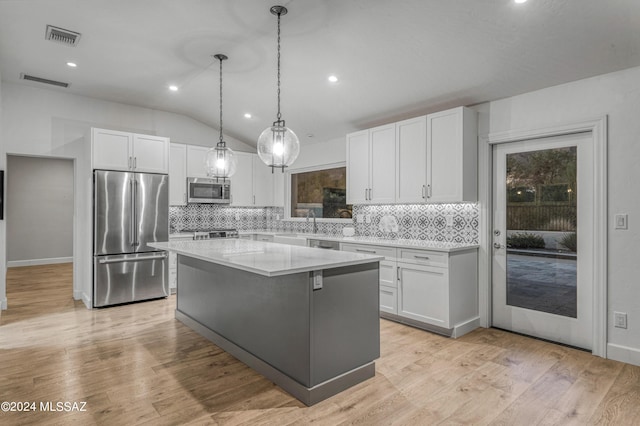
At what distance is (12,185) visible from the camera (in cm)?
799

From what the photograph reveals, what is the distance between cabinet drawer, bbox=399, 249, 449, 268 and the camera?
364 cm

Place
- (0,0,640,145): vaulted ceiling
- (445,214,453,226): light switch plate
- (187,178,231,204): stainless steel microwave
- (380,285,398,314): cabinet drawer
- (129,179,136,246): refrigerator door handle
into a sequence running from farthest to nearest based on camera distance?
(187,178,231,204): stainless steel microwave
(129,179,136,246): refrigerator door handle
(445,214,453,226): light switch plate
(380,285,398,314): cabinet drawer
(0,0,640,145): vaulted ceiling

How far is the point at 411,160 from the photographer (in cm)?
424

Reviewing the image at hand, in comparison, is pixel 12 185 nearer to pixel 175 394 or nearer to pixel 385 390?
pixel 175 394

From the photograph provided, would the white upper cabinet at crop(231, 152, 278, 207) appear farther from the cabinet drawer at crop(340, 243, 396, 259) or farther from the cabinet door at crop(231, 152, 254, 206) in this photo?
the cabinet drawer at crop(340, 243, 396, 259)

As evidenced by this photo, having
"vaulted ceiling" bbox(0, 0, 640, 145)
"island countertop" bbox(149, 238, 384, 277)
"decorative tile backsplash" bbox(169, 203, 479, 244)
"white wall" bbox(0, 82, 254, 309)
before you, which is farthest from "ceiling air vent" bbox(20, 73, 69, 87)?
"island countertop" bbox(149, 238, 384, 277)

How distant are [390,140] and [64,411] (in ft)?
12.9

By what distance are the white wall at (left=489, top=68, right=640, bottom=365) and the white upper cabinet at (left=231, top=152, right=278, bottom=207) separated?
15.5 feet

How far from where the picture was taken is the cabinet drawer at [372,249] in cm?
411

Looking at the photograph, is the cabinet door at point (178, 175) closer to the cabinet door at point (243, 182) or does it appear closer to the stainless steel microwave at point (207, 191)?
the stainless steel microwave at point (207, 191)

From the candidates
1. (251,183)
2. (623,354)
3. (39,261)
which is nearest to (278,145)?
(623,354)

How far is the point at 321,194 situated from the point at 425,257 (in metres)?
2.54

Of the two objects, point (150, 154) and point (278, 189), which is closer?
point (150, 154)

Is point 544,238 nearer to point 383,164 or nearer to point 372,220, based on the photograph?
point 383,164
